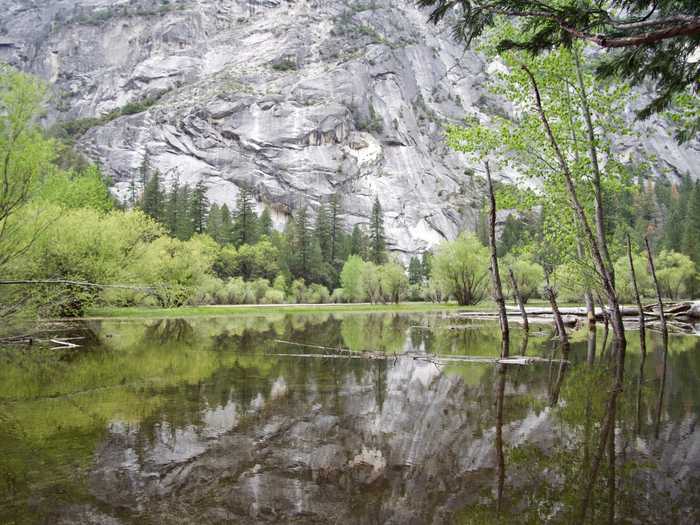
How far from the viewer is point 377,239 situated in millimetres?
107125

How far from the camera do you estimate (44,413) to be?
7621 mm

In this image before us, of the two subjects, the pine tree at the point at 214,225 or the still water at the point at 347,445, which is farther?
the pine tree at the point at 214,225

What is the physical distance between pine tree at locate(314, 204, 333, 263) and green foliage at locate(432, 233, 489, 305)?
50.2 metres

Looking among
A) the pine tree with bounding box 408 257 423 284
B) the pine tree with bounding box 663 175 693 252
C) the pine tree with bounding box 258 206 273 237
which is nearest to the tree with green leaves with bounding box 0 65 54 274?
the pine tree with bounding box 258 206 273 237

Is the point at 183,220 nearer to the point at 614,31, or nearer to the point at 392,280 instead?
the point at 392,280

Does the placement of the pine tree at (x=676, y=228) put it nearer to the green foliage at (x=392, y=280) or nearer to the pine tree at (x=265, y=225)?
the green foliage at (x=392, y=280)

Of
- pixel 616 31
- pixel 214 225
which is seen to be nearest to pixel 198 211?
pixel 214 225

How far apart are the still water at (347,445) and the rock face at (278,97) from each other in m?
109

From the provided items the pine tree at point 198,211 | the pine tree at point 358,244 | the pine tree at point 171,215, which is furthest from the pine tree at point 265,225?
the pine tree at point 358,244

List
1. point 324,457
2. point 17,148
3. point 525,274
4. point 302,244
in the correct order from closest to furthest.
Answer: point 324,457, point 17,148, point 525,274, point 302,244

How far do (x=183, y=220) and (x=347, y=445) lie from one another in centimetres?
8440

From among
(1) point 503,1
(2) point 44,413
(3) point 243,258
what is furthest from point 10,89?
(3) point 243,258

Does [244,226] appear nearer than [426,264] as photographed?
Yes

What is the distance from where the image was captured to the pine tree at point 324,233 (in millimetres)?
105581
